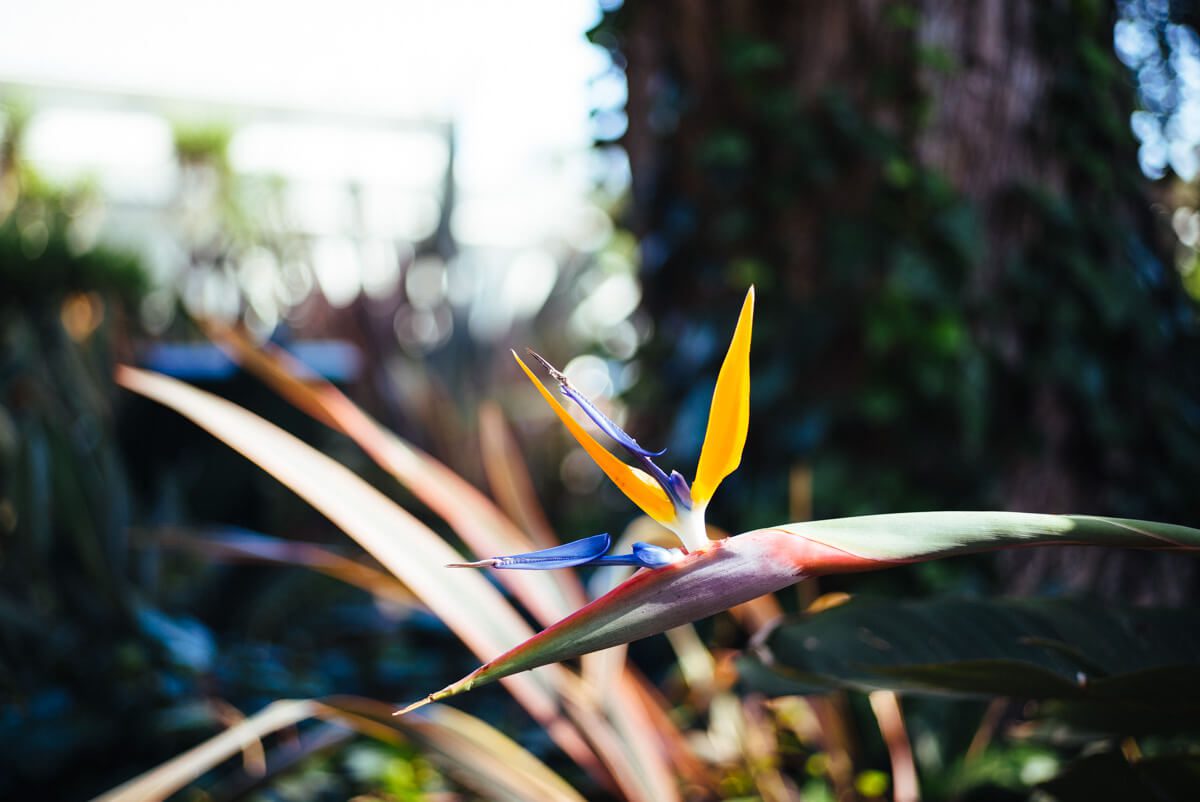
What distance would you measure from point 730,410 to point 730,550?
0.18 ft

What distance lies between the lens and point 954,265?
1.20 metres

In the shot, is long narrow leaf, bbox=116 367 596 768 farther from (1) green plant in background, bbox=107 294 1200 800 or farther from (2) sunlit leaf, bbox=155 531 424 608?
(2) sunlit leaf, bbox=155 531 424 608

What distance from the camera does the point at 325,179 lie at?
789cm

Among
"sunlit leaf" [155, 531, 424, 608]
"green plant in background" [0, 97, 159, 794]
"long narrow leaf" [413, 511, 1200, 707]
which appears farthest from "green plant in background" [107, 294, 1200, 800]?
"green plant in background" [0, 97, 159, 794]

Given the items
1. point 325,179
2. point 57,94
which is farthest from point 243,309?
point 57,94

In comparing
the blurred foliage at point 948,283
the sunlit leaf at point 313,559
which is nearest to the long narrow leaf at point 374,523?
the sunlit leaf at point 313,559

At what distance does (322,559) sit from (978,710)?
2.30 ft

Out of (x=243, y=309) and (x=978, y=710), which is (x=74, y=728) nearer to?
(x=978, y=710)

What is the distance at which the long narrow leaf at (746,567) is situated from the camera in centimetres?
33

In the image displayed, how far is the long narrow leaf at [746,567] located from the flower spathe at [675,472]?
0.04 ft

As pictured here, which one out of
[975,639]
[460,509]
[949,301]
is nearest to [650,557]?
[975,639]

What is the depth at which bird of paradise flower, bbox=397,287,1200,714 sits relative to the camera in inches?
13.1

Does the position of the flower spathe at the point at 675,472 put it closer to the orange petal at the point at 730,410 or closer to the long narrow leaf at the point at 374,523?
the orange petal at the point at 730,410

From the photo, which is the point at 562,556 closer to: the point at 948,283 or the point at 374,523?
the point at 374,523
